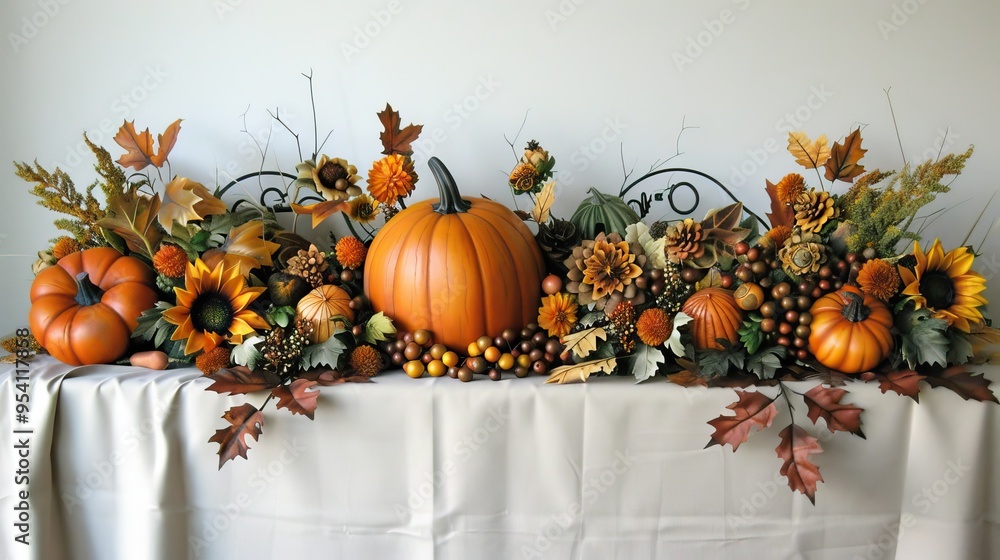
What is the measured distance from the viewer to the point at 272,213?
122 cm

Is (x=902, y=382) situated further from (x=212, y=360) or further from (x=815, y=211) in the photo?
(x=212, y=360)

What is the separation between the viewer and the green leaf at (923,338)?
90 centimetres

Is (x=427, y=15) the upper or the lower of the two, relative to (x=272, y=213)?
upper

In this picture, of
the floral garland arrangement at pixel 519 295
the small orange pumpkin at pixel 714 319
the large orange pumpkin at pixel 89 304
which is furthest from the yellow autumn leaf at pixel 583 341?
the large orange pumpkin at pixel 89 304

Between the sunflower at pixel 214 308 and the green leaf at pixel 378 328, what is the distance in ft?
0.56

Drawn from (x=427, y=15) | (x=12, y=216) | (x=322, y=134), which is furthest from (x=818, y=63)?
(x=12, y=216)

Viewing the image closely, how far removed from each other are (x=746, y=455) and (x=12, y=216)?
1547mm

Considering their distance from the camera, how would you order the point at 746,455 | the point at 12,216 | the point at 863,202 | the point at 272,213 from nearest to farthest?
the point at 746,455, the point at 863,202, the point at 272,213, the point at 12,216

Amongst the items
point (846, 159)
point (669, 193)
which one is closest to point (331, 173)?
point (669, 193)

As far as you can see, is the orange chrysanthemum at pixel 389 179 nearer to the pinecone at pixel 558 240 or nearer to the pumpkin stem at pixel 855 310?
the pinecone at pixel 558 240

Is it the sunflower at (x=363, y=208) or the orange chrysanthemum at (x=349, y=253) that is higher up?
the sunflower at (x=363, y=208)

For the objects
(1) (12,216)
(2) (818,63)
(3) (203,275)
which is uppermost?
(2) (818,63)

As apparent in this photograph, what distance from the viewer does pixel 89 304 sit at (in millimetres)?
1021

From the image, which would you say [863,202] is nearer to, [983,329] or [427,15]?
[983,329]
